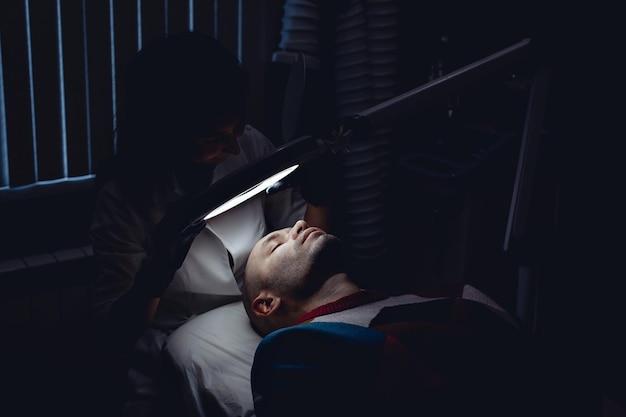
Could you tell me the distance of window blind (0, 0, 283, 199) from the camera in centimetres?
183

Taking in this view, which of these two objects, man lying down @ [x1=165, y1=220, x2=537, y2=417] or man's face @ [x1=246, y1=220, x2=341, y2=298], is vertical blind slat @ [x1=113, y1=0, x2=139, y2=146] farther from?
man lying down @ [x1=165, y1=220, x2=537, y2=417]

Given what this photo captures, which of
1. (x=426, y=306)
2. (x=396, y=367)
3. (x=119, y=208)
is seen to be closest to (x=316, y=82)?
(x=119, y=208)

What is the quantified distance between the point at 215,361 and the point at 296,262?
27cm

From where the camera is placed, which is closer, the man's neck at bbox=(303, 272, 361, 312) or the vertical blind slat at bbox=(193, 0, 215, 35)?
the man's neck at bbox=(303, 272, 361, 312)

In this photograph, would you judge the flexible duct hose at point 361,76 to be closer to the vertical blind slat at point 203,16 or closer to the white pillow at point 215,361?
the vertical blind slat at point 203,16

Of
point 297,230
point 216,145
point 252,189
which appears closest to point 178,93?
point 216,145

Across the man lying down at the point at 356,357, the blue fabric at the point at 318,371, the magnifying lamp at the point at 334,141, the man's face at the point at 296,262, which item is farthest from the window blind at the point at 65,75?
the magnifying lamp at the point at 334,141

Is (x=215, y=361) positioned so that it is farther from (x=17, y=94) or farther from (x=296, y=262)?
(x=17, y=94)

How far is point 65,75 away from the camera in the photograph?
1915 mm

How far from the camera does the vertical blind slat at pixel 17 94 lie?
1.78m

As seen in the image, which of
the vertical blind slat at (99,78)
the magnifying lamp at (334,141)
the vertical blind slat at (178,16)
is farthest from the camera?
the vertical blind slat at (178,16)

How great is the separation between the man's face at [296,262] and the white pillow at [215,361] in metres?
0.12

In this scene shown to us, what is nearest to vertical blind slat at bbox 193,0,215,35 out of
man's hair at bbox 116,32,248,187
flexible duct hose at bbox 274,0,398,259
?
flexible duct hose at bbox 274,0,398,259

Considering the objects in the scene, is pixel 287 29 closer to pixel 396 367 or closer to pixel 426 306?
pixel 426 306
